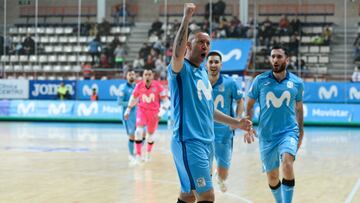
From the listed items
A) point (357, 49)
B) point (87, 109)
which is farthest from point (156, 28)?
point (357, 49)

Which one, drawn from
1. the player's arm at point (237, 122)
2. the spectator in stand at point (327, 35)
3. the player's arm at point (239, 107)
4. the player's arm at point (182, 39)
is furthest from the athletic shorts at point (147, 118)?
the spectator in stand at point (327, 35)

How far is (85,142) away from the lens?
20531 mm

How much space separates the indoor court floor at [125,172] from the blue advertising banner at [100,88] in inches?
323

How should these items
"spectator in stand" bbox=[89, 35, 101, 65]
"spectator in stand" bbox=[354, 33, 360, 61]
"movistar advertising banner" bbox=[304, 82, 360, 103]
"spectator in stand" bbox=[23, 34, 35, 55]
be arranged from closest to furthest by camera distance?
"movistar advertising banner" bbox=[304, 82, 360, 103], "spectator in stand" bbox=[354, 33, 360, 61], "spectator in stand" bbox=[23, 34, 35, 55], "spectator in stand" bbox=[89, 35, 101, 65]

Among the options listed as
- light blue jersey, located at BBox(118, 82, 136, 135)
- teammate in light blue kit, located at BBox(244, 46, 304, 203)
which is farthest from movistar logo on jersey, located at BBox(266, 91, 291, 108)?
light blue jersey, located at BBox(118, 82, 136, 135)

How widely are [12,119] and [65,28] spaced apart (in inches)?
196

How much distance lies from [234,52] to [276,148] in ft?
66.5

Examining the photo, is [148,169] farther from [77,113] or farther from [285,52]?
[77,113]

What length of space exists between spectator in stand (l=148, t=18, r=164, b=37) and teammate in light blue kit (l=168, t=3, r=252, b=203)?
24.8 meters

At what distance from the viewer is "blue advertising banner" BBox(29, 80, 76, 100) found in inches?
1243

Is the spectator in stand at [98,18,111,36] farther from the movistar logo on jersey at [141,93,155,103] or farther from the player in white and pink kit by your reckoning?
Answer: the movistar logo on jersey at [141,93,155,103]

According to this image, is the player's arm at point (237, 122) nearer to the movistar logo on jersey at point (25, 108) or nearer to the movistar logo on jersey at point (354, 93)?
the movistar logo on jersey at point (354, 93)

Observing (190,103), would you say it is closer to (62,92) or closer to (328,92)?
(328,92)

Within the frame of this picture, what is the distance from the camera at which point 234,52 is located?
95.1 ft
